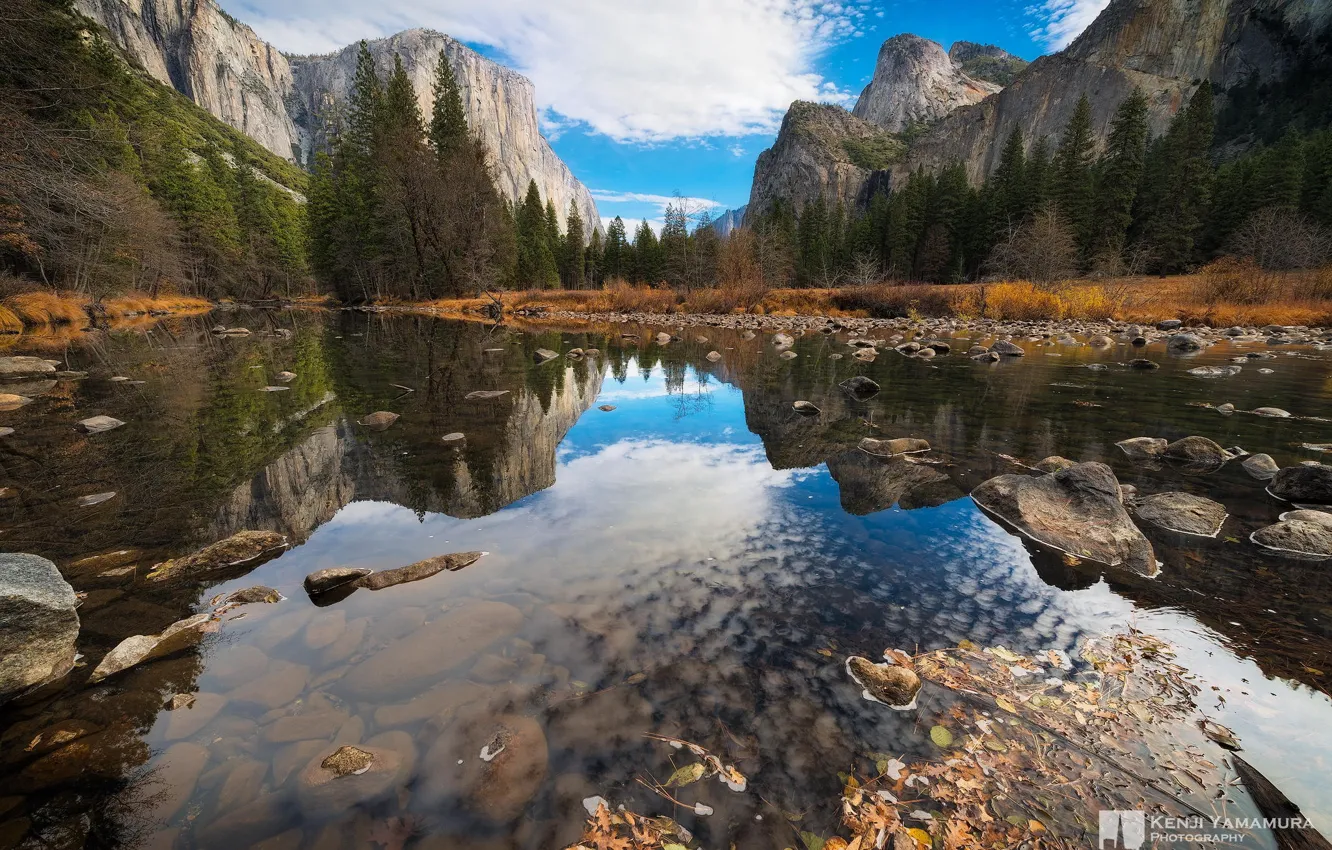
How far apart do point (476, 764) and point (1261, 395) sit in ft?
52.0

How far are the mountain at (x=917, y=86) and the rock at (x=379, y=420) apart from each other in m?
216

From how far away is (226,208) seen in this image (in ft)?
180

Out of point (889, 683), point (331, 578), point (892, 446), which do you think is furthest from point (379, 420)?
point (889, 683)

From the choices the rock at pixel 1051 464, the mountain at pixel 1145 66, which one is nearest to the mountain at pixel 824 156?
the mountain at pixel 1145 66

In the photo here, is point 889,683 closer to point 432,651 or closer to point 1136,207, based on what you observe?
point 432,651

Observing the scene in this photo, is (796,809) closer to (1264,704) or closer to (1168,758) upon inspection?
(1168,758)

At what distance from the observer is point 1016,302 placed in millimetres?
30672

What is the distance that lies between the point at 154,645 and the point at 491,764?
Answer: 8.23 ft

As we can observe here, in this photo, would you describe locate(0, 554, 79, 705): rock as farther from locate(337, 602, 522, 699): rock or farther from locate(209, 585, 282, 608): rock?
locate(337, 602, 522, 699): rock

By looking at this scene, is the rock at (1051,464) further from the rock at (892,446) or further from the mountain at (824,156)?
the mountain at (824,156)

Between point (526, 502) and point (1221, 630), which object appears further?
point (526, 502)

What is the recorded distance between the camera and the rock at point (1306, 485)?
5.14m

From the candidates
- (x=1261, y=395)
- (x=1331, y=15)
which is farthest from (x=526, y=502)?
(x=1331, y=15)

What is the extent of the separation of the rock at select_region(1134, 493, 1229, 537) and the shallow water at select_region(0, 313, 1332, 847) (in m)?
0.21
